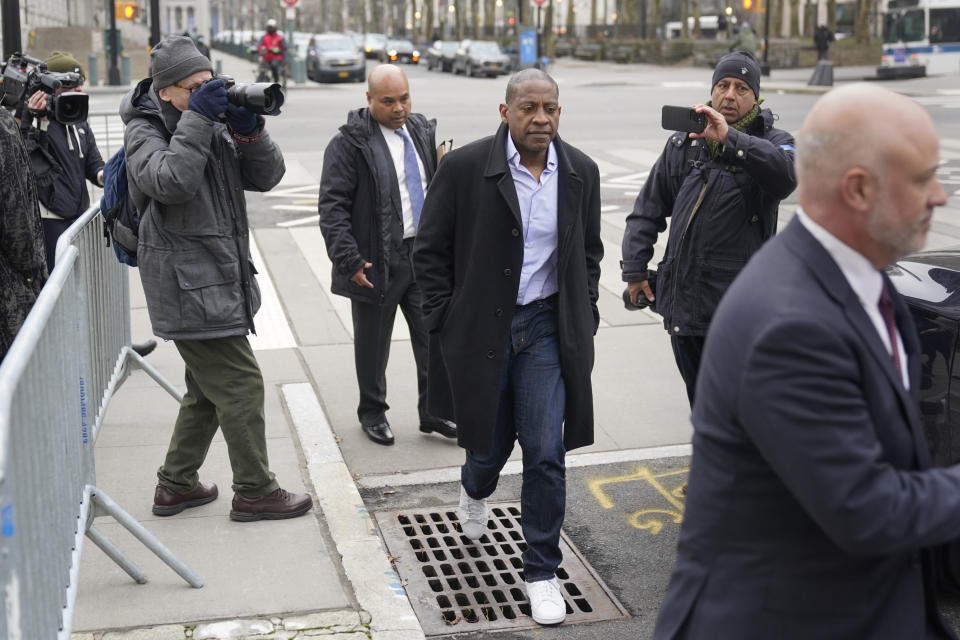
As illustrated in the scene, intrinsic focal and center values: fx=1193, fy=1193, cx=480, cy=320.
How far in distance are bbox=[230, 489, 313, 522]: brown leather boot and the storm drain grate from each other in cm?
43

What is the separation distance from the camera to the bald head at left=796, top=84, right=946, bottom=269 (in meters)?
2.07

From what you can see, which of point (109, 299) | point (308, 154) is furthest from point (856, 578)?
point (308, 154)

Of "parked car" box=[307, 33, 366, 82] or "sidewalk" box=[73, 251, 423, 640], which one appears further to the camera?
"parked car" box=[307, 33, 366, 82]

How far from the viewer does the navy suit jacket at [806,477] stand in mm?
2061

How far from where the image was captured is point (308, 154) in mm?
18359

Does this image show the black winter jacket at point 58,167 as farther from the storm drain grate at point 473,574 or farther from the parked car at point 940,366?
the parked car at point 940,366

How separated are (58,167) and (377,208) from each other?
2.13 meters

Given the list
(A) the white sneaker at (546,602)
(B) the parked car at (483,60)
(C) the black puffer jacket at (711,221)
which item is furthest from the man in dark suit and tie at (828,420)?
(B) the parked car at (483,60)

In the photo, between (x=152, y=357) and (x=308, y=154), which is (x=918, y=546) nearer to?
(x=152, y=357)

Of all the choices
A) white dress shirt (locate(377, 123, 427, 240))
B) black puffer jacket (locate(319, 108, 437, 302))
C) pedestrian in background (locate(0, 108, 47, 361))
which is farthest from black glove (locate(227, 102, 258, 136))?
white dress shirt (locate(377, 123, 427, 240))

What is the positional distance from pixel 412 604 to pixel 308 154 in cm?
1438

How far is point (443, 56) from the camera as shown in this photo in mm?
51438

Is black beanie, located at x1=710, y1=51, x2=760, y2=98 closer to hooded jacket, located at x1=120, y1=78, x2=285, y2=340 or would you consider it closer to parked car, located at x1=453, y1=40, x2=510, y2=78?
hooded jacket, located at x1=120, y1=78, x2=285, y2=340

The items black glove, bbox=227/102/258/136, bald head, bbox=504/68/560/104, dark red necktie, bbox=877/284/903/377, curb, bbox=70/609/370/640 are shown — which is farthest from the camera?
black glove, bbox=227/102/258/136
